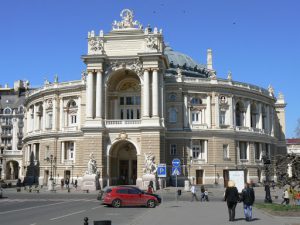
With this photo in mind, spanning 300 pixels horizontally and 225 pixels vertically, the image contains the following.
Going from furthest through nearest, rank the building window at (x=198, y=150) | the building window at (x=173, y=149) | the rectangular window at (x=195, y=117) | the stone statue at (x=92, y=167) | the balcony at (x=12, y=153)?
the balcony at (x=12, y=153) < the rectangular window at (x=195, y=117) < the building window at (x=198, y=150) < the building window at (x=173, y=149) < the stone statue at (x=92, y=167)

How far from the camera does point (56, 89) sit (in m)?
80.9

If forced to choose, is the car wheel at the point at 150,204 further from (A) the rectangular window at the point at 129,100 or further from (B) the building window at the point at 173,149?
(A) the rectangular window at the point at 129,100

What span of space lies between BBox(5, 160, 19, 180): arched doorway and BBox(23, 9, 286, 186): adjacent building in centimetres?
3708

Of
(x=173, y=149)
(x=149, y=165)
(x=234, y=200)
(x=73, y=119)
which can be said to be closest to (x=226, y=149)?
(x=173, y=149)

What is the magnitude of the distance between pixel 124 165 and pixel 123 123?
893 cm

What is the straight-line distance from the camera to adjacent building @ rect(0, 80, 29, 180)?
12100cm

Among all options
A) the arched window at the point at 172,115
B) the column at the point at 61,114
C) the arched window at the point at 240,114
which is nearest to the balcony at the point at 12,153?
the column at the point at 61,114

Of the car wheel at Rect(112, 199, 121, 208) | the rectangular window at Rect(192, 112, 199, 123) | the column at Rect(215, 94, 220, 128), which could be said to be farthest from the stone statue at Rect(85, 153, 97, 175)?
the car wheel at Rect(112, 199, 121, 208)

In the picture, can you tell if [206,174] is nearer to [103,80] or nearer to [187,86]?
[187,86]

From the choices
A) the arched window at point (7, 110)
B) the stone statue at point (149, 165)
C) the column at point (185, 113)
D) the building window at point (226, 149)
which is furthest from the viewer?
the arched window at point (7, 110)

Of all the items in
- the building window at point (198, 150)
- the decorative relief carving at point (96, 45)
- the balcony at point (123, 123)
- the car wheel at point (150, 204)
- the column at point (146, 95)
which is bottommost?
the car wheel at point (150, 204)

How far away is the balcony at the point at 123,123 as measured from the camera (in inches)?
2717

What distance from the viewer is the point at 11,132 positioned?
12888 centimetres

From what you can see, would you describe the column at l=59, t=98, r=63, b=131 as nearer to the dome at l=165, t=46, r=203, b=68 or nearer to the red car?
the dome at l=165, t=46, r=203, b=68
